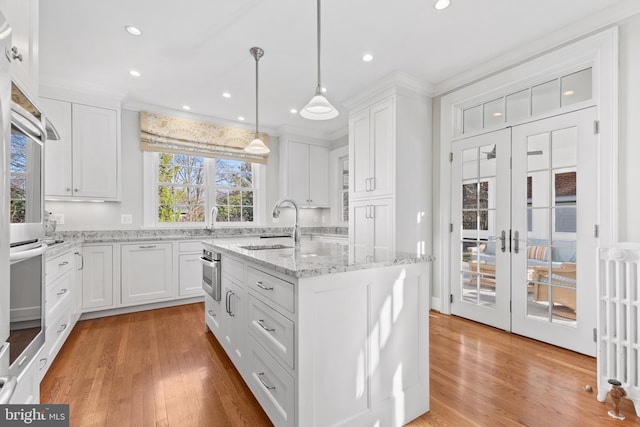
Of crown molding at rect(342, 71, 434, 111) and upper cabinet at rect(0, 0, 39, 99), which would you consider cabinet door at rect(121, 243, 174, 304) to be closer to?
upper cabinet at rect(0, 0, 39, 99)

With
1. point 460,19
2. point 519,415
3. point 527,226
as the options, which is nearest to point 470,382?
point 519,415

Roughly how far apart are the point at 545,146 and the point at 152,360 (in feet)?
12.5

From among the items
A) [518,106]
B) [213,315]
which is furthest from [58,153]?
[518,106]

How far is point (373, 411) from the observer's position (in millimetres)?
1481

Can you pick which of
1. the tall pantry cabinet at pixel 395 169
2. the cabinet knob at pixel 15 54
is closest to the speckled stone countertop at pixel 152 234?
the tall pantry cabinet at pixel 395 169

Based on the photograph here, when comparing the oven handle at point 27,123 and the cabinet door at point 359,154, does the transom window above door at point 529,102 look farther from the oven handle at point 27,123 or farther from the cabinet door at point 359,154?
the oven handle at point 27,123

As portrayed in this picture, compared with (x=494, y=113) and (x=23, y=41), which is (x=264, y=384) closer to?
(x=23, y=41)

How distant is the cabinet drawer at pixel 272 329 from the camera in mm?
1341

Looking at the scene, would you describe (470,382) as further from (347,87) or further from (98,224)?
(98,224)

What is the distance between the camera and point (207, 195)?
457 cm

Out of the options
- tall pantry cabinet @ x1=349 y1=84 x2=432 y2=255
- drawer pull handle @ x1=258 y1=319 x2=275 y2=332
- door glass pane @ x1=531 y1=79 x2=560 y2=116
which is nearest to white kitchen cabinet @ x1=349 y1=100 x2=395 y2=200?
tall pantry cabinet @ x1=349 y1=84 x2=432 y2=255

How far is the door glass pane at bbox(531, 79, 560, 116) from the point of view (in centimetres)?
259

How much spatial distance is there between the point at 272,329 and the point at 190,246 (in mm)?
2834

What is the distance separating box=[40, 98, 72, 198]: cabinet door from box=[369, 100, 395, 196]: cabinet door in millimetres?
3494
